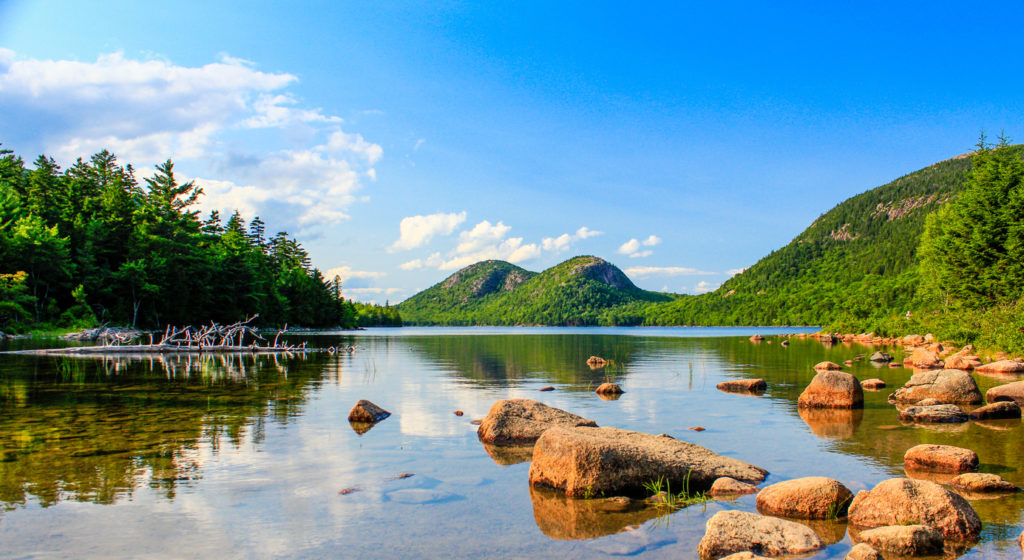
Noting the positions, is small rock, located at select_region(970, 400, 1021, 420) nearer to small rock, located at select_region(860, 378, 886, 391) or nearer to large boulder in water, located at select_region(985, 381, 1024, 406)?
large boulder in water, located at select_region(985, 381, 1024, 406)

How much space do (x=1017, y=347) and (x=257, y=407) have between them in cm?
4115

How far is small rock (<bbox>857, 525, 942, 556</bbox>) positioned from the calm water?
1.75 ft

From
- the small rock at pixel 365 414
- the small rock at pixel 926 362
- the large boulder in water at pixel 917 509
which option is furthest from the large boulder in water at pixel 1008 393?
the small rock at pixel 365 414

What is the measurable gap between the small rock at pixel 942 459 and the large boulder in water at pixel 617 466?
3.30 meters

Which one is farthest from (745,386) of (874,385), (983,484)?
(983,484)

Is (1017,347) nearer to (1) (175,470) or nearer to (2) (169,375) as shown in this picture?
(1) (175,470)

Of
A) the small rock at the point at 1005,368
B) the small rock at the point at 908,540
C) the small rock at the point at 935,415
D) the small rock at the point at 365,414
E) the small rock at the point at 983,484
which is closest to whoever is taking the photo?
the small rock at the point at 908,540

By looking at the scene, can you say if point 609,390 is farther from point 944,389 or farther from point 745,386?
point 944,389

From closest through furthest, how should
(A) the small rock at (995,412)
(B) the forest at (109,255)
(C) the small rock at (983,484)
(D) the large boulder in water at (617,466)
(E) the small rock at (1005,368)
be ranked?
(C) the small rock at (983,484), (D) the large boulder in water at (617,466), (A) the small rock at (995,412), (E) the small rock at (1005,368), (B) the forest at (109,255)

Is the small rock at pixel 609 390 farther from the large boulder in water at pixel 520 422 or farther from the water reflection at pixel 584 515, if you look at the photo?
the water reflection at pixel 584 515

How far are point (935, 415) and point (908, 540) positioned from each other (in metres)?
12.7

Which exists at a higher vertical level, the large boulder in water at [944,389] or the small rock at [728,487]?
the large boulder in water at [944,389]

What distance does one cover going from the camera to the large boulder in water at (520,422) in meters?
15.1

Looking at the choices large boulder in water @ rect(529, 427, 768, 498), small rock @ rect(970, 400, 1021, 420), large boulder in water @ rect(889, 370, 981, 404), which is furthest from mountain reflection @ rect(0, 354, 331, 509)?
large boulder in water @ rect(889, 370, 981, 404)
